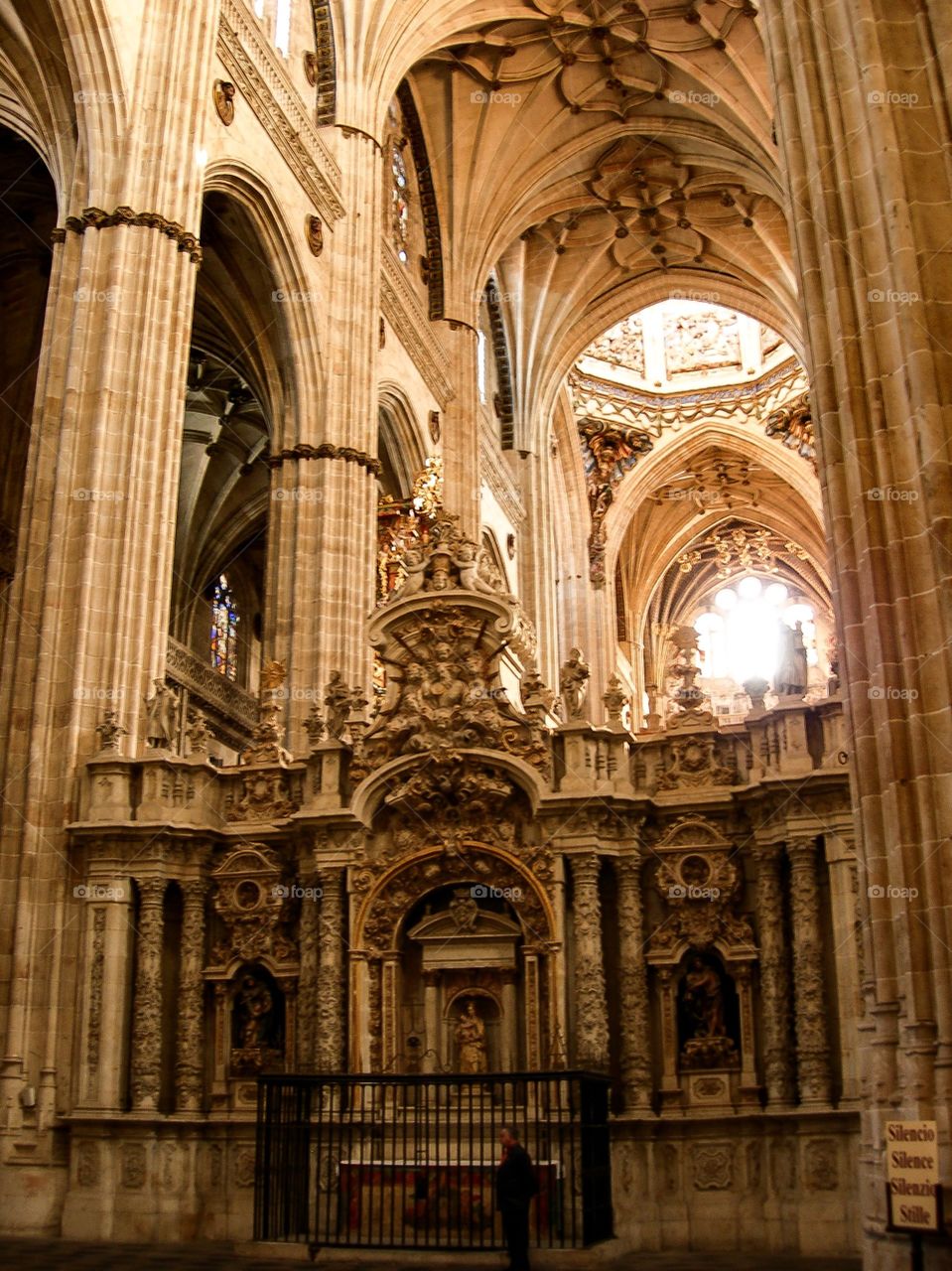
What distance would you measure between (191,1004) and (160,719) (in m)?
3.12

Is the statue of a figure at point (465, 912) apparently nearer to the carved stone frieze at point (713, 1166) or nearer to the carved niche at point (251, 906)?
the carved niche at point (251, 906)

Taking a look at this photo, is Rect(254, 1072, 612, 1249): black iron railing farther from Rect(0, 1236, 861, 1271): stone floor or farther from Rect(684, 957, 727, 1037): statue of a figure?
Rect(684, 957, 727, 1037): statue of a figure

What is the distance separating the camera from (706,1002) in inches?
558

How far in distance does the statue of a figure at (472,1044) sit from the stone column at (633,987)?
59.9 inches

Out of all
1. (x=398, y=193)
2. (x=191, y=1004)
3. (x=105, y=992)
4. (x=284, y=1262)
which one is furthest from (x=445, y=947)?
(x=398, y=193)

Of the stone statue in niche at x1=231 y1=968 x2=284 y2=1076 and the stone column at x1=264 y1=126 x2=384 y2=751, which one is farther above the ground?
the stone column at x1=264 y1=126 x2=384 y2=751

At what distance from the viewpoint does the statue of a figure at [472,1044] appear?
1457 cm

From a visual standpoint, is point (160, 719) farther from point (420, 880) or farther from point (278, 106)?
point (278, 106)

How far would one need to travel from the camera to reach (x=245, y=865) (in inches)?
612

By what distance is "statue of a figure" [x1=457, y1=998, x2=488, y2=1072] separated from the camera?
1457 centimetres

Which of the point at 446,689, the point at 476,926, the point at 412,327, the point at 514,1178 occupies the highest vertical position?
the point at 412,327

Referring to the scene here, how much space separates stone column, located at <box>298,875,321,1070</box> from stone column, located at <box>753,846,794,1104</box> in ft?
14.8

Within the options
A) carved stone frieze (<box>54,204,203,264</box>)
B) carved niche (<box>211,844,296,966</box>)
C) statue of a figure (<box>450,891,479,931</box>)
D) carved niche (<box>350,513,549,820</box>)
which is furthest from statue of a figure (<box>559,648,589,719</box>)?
carved stone frieze (<box>54,204,203,264</box>)

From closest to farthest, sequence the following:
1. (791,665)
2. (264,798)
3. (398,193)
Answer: (791,665) < (264,798) < (398,193)
